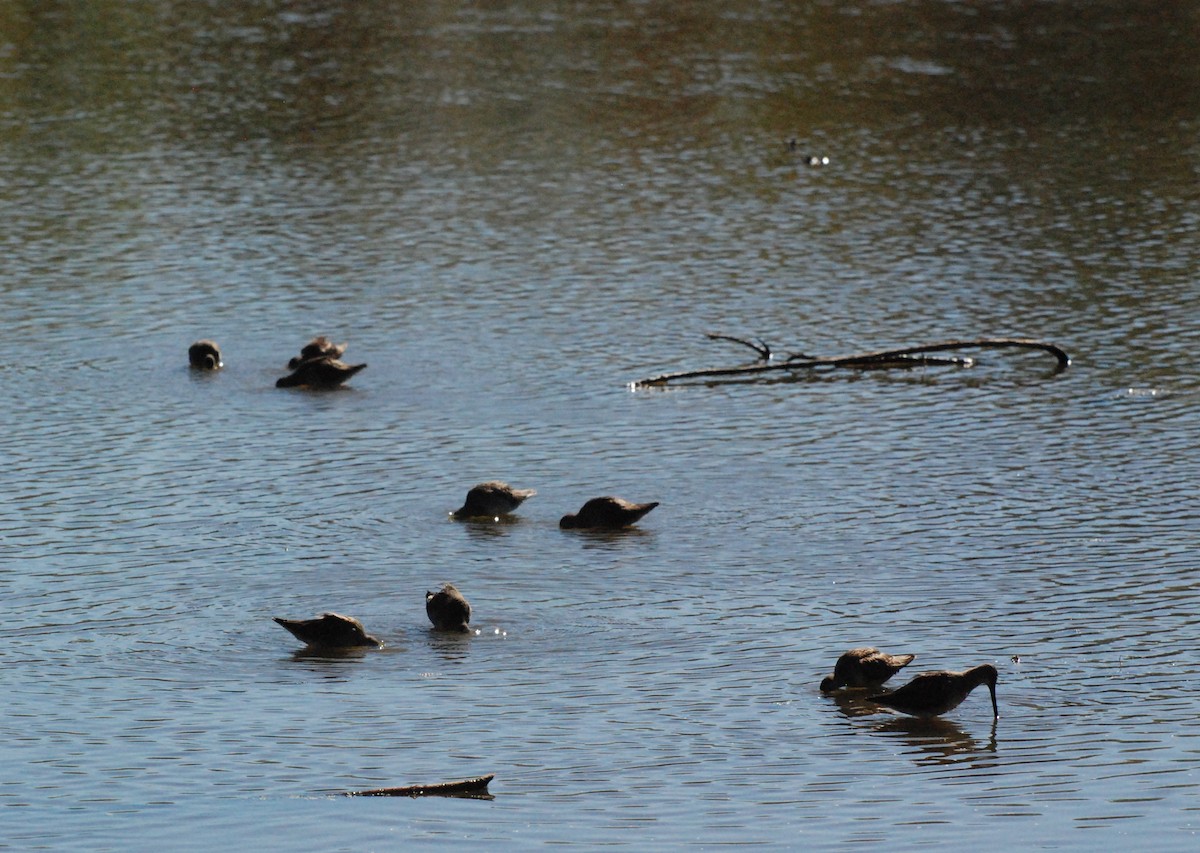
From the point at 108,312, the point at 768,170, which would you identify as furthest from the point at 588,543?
the point at 768,170

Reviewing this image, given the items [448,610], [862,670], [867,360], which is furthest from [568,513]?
[867,360]

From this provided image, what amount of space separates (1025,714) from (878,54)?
48.0 metres

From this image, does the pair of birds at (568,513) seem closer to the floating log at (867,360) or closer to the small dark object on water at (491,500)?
the small dark object on water at (491,500)

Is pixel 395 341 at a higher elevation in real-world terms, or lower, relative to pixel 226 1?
lower

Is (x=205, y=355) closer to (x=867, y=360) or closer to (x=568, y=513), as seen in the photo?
(x=568, y=513)

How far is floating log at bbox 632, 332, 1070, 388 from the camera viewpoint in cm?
2978

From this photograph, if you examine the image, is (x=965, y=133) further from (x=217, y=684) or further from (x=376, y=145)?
(x=217, y=684)

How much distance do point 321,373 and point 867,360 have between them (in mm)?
7494

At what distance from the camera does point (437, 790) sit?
1596cm

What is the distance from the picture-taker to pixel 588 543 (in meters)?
22.8

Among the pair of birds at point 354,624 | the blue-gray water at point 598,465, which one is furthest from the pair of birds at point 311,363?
the pair of birds at point 354,624

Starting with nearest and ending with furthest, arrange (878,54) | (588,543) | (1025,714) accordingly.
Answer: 1. (1025,714)
2. (588,543)
3. (878,54)

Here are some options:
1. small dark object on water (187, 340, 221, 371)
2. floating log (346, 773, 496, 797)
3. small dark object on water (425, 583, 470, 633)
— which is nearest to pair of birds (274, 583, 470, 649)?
small dark object on water (425, 583, 470, 633)

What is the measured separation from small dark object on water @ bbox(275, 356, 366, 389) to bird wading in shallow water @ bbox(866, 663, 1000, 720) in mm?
13469
